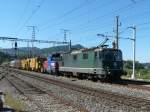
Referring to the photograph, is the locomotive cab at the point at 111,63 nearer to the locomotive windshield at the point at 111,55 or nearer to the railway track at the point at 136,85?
the locomotive windshield at the point at 111,55

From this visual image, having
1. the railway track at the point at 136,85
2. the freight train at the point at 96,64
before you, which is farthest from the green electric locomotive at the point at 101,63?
the railway track at the point at 136,85

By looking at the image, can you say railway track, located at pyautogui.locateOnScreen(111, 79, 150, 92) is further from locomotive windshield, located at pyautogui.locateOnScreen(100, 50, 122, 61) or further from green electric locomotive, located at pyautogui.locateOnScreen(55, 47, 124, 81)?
locomotive windshield, located at pyautogui.locateOnScreen(100, 50, 122, 61)

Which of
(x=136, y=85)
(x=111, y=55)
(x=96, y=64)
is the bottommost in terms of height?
(x=136, y=85)

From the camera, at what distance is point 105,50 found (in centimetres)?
3391

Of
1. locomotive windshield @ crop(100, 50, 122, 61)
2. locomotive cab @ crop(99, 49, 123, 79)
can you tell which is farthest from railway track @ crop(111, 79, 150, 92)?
locomotive windshield @ crop(100, 50, 122, 61)

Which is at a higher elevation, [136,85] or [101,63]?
[101,63]

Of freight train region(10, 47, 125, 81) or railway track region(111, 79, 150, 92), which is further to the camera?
freight train region(10, 47, 125, 81)

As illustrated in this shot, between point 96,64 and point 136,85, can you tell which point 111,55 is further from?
point 136,85

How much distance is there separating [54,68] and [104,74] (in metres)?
19.1

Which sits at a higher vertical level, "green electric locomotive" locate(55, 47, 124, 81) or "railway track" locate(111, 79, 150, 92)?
"green electric locomotive" locate(55, 47, 124, 81)

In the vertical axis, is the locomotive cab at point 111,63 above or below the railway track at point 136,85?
above

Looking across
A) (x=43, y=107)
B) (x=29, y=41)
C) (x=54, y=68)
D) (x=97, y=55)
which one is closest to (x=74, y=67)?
(x=97, y=55)

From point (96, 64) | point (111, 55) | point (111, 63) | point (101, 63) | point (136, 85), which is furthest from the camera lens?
point (96, 64)

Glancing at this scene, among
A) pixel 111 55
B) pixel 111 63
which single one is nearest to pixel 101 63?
pixel 111 63
